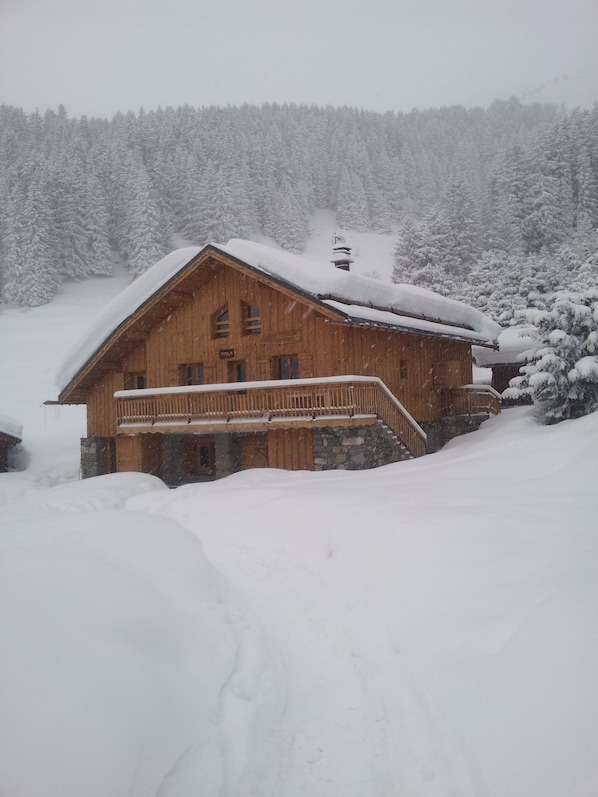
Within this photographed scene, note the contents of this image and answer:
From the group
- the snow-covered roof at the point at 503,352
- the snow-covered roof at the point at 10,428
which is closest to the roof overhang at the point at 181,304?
the snow-covered roof at the point at 503,352

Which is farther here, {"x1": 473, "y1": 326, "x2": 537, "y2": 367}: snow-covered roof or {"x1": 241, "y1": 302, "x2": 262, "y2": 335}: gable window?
{"x1": 473, "y1": 326, "x2": 537, "y2": 367}: snow-covered roof

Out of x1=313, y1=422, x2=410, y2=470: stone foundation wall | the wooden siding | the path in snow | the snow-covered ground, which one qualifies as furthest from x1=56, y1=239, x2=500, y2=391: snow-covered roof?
the path in snow

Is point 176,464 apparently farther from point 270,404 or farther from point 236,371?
point 270,404

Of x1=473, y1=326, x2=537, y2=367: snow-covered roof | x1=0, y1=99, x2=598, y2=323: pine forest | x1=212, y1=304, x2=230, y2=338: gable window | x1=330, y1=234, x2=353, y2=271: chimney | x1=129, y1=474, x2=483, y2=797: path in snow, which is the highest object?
x1=0, y1=99, x2=598, y2=323: pine forest

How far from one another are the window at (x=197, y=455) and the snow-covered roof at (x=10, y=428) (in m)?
10.8

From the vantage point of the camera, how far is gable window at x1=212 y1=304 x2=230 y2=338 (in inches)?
819

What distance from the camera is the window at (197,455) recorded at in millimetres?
22391

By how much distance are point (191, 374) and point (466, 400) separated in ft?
36.9

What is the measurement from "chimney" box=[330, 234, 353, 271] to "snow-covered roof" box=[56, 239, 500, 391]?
2137mm

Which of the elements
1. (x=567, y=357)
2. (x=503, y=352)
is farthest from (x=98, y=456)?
(x=503, y=352)

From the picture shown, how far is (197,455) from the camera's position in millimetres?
22594

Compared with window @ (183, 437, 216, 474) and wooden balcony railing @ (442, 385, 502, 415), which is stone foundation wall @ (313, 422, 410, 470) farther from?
wooden balcony railing @ (442, 385, 502, 415)

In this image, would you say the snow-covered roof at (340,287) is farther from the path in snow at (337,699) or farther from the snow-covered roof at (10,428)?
the snow-covered roof at (10,428)

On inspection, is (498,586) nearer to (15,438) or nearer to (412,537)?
(412,537)
